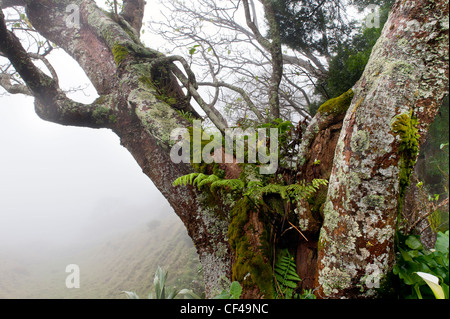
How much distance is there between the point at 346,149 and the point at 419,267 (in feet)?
2.37

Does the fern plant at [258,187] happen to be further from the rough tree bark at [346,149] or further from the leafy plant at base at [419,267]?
the leafy plant at base at [419,267]

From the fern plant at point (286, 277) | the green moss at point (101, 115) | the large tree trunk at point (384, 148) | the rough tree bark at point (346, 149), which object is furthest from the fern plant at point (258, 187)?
the green moss at point (101, 115)

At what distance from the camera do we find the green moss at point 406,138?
4.05ft

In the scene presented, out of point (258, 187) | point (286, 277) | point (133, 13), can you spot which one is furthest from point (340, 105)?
point (133, 13)

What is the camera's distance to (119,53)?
2.91m

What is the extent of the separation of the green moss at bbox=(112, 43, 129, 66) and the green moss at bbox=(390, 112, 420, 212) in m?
2.76

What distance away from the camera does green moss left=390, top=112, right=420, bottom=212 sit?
1233mm

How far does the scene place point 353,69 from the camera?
414cm

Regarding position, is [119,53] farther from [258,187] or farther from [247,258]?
[247,258]

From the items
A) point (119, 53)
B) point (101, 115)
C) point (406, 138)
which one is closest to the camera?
point (406, 138)

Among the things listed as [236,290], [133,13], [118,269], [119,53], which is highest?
[133,13]
